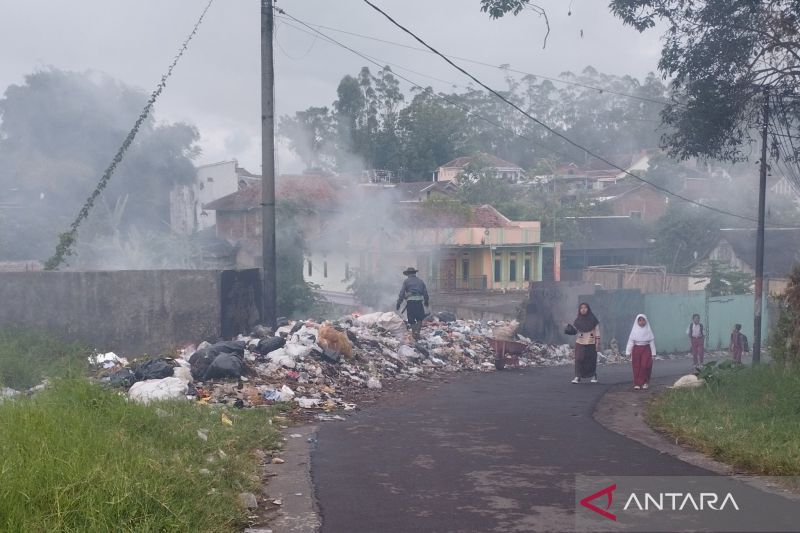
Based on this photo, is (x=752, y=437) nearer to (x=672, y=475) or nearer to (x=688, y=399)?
(x=672, y=475)

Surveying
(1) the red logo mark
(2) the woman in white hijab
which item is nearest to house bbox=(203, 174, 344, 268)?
(2) the woman in white hijab

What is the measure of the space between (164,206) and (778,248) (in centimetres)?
3185

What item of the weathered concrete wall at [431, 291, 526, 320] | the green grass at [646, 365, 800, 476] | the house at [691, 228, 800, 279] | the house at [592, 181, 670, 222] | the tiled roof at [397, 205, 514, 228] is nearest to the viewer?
the green grass at [646, 365, 800, 476]

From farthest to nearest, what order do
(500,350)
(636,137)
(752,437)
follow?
(636,137) < (500,350) < (752,437)

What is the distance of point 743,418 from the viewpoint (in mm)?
8852

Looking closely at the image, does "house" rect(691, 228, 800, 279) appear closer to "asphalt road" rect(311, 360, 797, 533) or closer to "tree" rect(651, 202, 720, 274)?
"tree" rect(651, 202, 720, 274)

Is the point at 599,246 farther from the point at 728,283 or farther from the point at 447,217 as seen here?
the point at 728,283

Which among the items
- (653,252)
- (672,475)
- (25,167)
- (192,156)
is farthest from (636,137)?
(672,475)

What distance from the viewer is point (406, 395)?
12.9 m

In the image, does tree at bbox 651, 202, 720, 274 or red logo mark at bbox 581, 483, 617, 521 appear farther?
tree at bbox 651, 202, 720, 274

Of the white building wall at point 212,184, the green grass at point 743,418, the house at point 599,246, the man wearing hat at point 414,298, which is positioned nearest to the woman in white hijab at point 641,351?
the green grass at point 743,418

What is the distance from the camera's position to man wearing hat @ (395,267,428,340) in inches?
687

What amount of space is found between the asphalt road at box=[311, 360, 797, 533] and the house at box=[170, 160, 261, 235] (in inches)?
1476

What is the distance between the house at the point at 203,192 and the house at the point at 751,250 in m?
26.3
